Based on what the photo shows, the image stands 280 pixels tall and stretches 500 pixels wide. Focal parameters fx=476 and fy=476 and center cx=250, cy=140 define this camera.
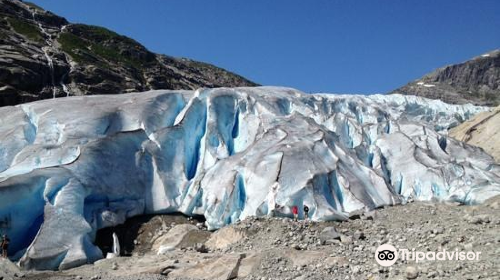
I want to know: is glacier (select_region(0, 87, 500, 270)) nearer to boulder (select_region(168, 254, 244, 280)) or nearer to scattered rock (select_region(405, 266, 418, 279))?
boulder (select_region(168, 254, 244, 280))

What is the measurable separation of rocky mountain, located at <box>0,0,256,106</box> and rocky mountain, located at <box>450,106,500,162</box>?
40828mm

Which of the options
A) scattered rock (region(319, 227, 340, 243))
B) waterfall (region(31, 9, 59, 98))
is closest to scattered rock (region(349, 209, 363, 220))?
scattered rock (region(319, 227, 340, 243))

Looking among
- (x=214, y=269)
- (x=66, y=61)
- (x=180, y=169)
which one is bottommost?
(x=214, y=269)

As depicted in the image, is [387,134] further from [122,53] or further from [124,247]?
[122,53]

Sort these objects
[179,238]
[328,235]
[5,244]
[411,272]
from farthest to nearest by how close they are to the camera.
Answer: [179,238] → [5,244] → [328,235] → [411,272]

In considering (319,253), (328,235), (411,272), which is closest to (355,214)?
(328,235)

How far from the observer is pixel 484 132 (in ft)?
129

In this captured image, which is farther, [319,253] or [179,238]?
[179,238]

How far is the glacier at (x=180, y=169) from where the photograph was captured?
1603 cm

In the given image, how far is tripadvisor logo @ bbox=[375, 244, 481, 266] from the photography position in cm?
1037

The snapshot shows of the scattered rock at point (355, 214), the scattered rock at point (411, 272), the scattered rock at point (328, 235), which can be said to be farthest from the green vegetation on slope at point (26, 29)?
the scattered rock at point (411, 272)

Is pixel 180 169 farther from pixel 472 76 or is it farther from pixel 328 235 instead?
pixel 472 76

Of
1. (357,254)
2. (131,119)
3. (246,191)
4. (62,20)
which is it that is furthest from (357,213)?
(62,20)

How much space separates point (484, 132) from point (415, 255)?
106ft
